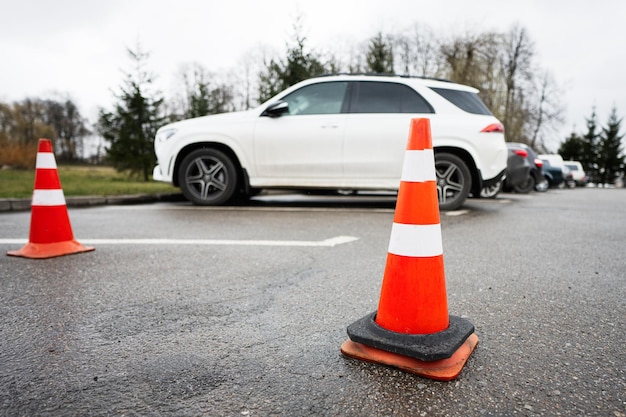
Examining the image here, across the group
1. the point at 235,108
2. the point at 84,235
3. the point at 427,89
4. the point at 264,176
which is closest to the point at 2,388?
the point at 84,235

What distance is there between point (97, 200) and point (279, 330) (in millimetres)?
6705

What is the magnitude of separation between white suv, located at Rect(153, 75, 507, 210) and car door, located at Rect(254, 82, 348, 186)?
0.01 m

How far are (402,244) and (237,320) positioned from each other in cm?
Result: 82

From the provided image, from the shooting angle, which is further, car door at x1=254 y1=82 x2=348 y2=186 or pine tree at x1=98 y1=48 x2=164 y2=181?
pine tree at x1=98 y1=48 x2=164 y2=181

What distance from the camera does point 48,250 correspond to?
11.1 ft

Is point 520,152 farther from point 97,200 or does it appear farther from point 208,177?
point 97,200

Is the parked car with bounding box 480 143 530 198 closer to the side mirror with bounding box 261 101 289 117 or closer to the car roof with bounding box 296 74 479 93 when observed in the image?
the car roof with bounding box 296 74 479 93

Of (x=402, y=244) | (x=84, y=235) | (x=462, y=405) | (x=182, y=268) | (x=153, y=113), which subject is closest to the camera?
(x=462, y=405)

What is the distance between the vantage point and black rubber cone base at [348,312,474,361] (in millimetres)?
1544

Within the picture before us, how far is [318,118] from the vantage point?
21.4 feet

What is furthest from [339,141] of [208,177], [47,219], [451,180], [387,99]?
[47,219]

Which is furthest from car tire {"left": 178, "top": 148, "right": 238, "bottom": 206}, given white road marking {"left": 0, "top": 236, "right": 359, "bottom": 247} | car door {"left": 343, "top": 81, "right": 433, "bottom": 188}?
white road marking {"left": 0, "top": 236, "right": 359, "bottom": 247}

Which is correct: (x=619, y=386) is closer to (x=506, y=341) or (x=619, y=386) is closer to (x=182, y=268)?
(x=506, y=341)

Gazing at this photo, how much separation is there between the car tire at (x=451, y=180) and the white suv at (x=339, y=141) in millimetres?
14
